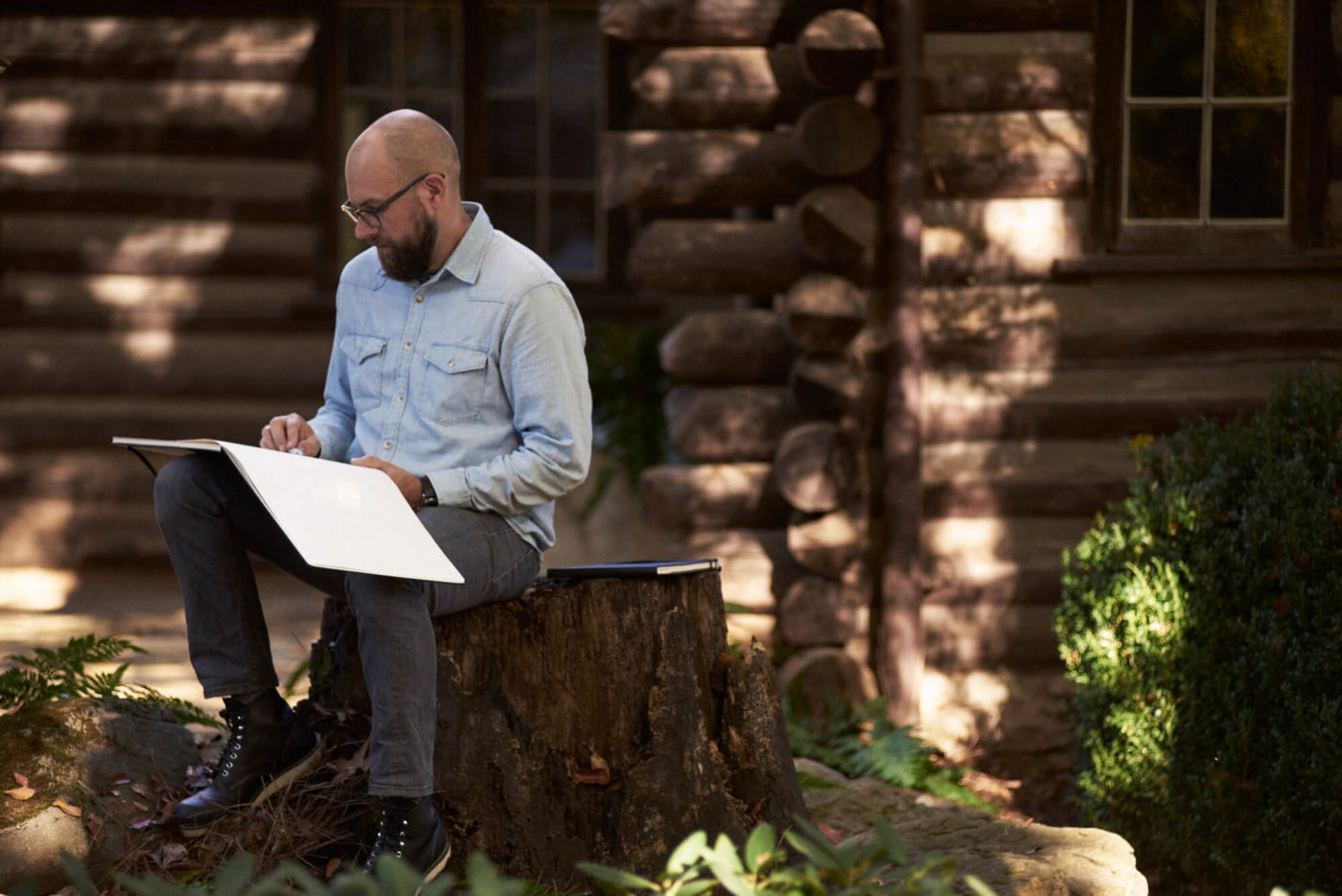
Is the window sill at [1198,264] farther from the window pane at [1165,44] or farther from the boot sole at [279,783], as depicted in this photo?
the boot sole at [279,783]

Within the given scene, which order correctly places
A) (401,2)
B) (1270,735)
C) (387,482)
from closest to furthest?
(387,482) → (1270,735) → (401,2)

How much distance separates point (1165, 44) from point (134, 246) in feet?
18.2

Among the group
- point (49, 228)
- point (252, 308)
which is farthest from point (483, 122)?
point (49, 228)

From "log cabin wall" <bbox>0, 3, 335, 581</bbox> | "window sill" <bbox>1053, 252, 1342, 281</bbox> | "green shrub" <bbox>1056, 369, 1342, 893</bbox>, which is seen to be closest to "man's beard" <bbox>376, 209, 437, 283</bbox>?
"green shrub" <bbox>1056, 369, 1342, 893</bbox>

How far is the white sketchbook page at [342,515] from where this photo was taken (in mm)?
2551

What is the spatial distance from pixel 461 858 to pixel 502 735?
290 mm

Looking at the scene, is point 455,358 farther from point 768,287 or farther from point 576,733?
point 768,287

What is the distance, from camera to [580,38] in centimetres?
847

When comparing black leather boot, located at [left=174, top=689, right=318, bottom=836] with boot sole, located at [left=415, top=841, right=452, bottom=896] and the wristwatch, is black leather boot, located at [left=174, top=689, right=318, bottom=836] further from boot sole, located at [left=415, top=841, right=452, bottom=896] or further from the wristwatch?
the wristwatch

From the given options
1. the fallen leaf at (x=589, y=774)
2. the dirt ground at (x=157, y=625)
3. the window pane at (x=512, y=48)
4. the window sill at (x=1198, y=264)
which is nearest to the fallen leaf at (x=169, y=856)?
the fallen leaf at (x=589, y=774)

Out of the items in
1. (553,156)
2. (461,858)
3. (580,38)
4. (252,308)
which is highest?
(580,38)

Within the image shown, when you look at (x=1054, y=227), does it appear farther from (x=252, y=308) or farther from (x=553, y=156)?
(x=252, y=308)

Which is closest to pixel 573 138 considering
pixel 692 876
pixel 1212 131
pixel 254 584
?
pixel 1212 131

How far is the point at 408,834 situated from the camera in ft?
9.25
